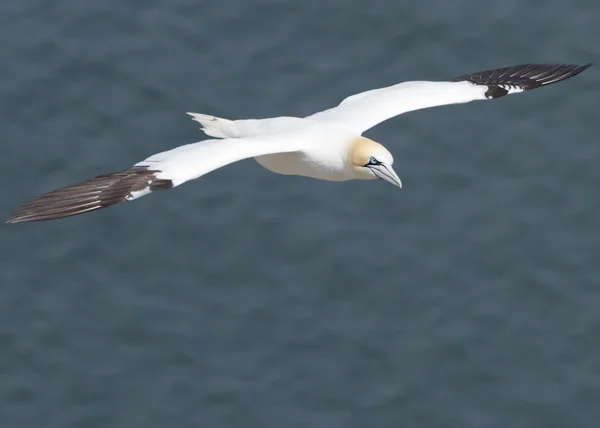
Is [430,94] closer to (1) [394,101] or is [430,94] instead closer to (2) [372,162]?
(1) [394,101]

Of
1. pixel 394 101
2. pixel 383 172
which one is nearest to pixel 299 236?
pixel 394 101

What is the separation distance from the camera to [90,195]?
17.6 m

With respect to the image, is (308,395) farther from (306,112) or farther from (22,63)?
(22,63)

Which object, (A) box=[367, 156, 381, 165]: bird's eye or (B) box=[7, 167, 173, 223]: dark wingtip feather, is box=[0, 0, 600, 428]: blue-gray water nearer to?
(A) box=[367, 156, 381, 165]: bird's eye

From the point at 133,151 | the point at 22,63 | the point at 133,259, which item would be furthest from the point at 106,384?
the point at 22,63

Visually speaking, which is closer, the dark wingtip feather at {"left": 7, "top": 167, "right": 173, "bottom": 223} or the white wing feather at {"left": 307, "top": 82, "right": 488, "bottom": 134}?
the dark wingtip feather at {"left": 7, "top": 167, "right": 173, "bottom": 223}

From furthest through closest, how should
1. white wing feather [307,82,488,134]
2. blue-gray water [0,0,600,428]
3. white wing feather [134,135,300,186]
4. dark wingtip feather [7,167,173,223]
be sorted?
1. blue-gray water [0,0,600,428]
2. white wing feather [307,82,488,134]
3. white wing feather [134,135,300,186]
4. dark wingtip feather [7,167,173,223]

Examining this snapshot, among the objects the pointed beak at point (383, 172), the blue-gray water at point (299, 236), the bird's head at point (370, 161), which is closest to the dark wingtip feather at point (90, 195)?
the bird's head at point (370, 161)

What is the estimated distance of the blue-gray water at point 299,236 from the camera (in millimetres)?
22281

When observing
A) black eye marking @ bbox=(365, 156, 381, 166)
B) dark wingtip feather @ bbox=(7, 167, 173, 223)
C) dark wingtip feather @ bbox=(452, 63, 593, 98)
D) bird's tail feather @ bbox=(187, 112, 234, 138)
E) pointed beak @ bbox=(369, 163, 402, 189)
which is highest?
dark wingtip feather @ bbox=(452, 63, 593, 98)

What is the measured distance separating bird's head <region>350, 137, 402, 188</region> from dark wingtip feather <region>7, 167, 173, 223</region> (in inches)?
93.8

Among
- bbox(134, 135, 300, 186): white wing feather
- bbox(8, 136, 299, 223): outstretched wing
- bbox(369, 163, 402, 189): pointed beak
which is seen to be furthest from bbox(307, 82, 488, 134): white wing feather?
bbox(8, 136, 299, 223): outstretched wing

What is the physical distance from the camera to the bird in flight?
57.9 ft

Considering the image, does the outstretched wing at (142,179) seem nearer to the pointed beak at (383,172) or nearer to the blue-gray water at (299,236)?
the pointed beak at (383,172)
